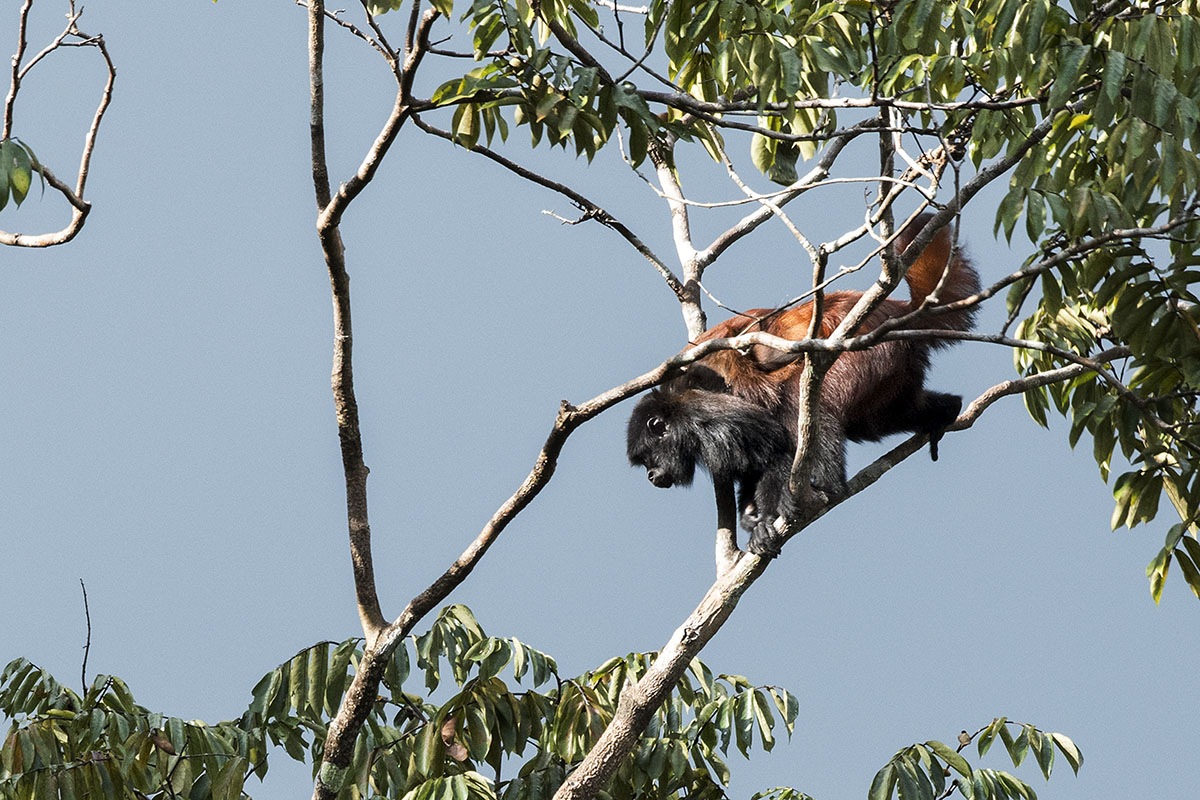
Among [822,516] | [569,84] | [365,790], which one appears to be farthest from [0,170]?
[822,516]

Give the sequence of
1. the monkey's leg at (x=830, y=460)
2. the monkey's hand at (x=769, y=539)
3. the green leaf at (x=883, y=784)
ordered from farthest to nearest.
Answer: the monkey's leg at (x=830, y=460)
the monkey's hand at (x=769, y=539)
the green leaf at (x=883, y=784)

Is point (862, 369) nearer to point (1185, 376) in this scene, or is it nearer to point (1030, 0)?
point (1185, 376)

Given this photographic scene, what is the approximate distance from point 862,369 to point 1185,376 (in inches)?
55.9

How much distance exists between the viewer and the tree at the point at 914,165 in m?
3.15

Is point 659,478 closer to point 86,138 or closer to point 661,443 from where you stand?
point 661,443

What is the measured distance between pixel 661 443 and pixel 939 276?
1.36 meters

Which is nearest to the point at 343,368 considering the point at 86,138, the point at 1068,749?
the point at 86,138

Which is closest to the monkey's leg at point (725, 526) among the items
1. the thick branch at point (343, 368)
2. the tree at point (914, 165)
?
the tree at point (914, 165)

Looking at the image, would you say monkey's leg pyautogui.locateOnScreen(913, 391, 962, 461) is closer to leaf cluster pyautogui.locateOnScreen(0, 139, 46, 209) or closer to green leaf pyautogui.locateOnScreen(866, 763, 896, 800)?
green leaf pyautogui.locateOnScreen(866, 763, 896, 800)

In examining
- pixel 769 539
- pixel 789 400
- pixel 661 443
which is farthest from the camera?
pixel 661 443

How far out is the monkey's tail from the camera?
4.59 meters

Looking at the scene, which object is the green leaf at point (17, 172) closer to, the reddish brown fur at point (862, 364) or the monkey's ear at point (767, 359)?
the reddish brown fur at point (862, 364)

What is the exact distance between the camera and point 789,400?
4.99 metres

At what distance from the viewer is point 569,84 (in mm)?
3451
